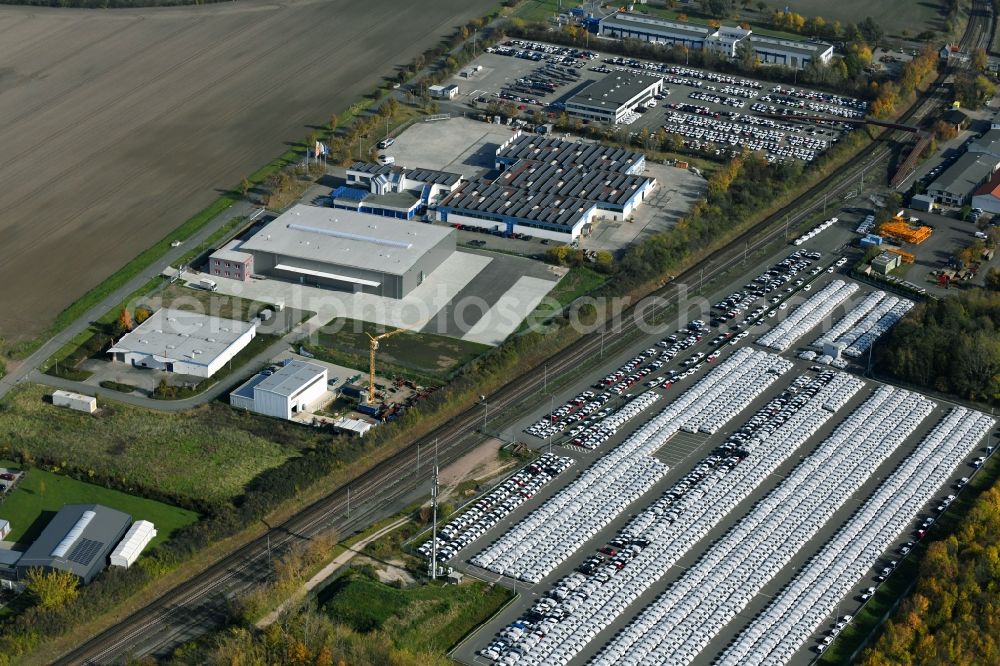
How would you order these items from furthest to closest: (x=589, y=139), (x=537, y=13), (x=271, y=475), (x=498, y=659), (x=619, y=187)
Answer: (x=537, y=13)
(x=589, y=139)
(x=619, y=187)
(x=271, y=475)
(x=498, y=659)

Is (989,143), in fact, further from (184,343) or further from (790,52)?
(184,343)

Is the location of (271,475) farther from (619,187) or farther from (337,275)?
(619,187)

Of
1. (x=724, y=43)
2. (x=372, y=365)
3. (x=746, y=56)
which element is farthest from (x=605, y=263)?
(x=724, y=43)

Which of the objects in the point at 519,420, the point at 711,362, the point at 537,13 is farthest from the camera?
the point at 537,13

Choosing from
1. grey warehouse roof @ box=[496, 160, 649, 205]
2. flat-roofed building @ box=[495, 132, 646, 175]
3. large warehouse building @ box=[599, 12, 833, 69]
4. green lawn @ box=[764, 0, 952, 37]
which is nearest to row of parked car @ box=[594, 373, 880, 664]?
grey warehouse roof @ box=[496, 160, 649, 205]

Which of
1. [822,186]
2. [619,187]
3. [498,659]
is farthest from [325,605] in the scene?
[822,186]

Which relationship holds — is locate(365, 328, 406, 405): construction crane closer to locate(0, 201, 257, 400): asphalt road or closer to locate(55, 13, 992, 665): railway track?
locate(55, 13, 992, 665): railway track

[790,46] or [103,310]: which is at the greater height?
[790,46]

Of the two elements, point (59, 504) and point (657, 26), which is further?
point (657, 26)
